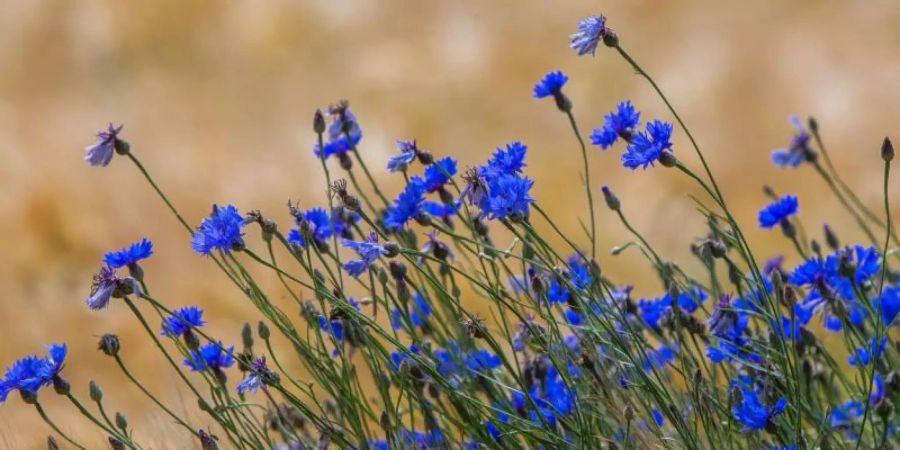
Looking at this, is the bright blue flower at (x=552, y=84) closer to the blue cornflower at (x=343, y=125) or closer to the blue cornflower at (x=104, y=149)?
the blue cornflower at (x=343, y=125)

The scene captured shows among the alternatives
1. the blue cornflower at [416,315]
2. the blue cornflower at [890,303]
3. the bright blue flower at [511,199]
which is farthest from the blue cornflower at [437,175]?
the blue cornflower at [890,303]

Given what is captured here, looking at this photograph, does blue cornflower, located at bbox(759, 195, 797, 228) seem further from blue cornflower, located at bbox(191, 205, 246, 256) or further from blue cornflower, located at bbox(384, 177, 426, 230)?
blue cornflower, located at bbox(191, 205, 246, 256)

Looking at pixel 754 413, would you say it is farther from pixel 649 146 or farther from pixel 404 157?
pixel 404 157

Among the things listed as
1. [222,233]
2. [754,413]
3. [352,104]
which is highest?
[352,104]

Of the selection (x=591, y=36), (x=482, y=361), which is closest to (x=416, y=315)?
(x=482, y=361)

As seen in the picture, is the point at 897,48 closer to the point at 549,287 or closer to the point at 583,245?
the point at 583,245

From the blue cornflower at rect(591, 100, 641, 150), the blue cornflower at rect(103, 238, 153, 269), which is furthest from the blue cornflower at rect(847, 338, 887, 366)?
the blue cornflower at rect(103, 238, 153, 269)
